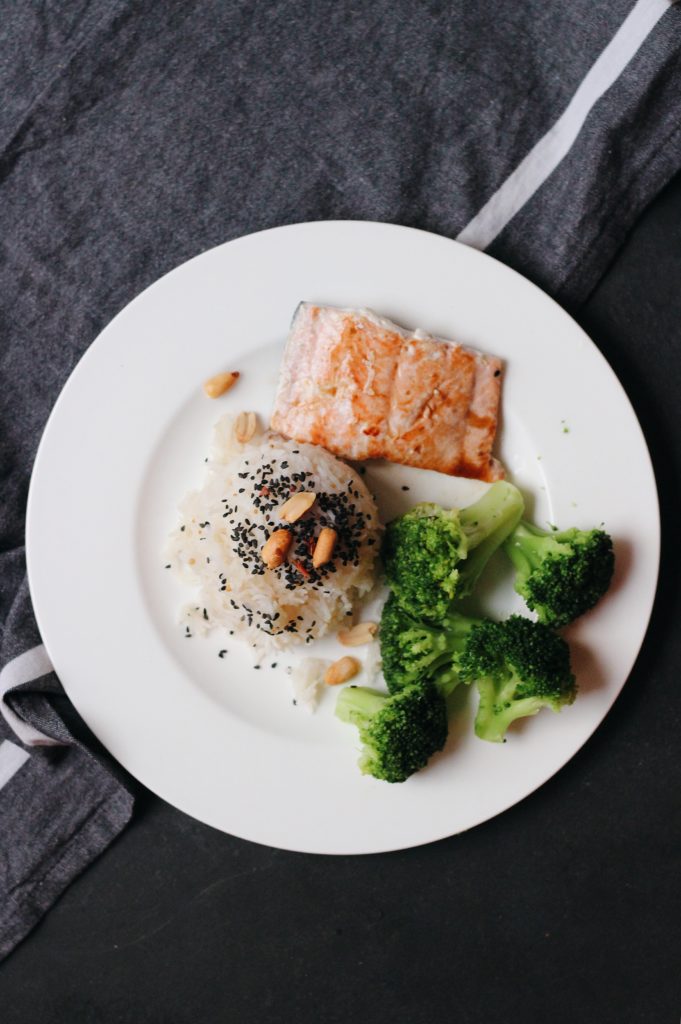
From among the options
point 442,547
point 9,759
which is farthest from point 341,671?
point 9,759

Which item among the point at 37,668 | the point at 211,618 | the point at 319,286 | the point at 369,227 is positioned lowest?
the point at 37,668

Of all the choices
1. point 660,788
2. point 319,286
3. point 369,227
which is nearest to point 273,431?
point 319,286

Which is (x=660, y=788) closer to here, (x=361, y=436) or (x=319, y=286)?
(x=361, y=436)

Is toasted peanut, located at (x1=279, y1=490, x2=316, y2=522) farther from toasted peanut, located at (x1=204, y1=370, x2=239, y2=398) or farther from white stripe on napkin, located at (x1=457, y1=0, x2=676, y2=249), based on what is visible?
white stripe on napkin, located at (x1=457, y1=0, x2=676, y2=249)

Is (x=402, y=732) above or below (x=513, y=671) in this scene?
below

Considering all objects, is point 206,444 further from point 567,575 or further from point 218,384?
point 567,575

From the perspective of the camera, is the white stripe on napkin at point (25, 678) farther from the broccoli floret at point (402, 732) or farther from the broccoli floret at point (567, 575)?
the broccoli floret at point (567, 575)

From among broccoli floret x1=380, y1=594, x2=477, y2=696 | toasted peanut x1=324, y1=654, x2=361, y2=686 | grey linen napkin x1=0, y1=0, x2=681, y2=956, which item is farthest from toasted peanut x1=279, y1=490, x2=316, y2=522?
grey linen napkin x1=0, y1=0, x2=681, y2=956
